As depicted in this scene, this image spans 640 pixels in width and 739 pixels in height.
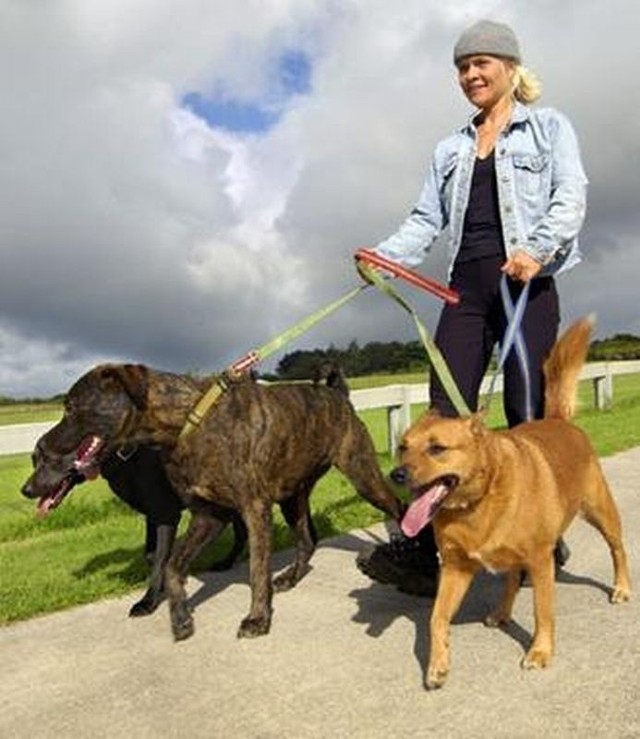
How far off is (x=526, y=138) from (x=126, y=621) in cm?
346

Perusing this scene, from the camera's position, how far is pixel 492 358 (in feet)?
19.1

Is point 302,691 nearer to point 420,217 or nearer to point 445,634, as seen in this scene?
point 445,634

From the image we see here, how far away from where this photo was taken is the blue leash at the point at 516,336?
16.9ft

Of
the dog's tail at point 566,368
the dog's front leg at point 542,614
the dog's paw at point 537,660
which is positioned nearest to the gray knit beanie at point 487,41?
the dog's tail at point 566,368

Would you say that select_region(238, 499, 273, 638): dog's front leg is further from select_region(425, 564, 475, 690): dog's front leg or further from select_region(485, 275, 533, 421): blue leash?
select_region(485, 275, 533, 421): blue leash

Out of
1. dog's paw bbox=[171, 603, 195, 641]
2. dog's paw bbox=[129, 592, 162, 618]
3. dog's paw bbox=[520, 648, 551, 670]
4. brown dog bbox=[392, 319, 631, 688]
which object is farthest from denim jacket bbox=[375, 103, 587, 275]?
dog's paw bbox=[129, 592, 162, 618]

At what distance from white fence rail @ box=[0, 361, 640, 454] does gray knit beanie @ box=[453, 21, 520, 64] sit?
1.96m

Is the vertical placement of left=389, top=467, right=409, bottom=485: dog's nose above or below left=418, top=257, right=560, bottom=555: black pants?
below

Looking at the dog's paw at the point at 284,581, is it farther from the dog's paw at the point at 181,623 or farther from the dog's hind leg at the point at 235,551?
the dog's paw at the point at 181,623

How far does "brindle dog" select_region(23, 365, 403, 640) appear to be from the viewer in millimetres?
4969

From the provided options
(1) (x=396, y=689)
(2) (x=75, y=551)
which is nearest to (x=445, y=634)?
(1) (x=396, y=689)

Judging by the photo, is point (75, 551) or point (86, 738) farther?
point (75, 551)

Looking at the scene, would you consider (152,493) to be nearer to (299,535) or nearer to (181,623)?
(181,623)

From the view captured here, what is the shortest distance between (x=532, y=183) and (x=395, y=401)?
8.10 m
